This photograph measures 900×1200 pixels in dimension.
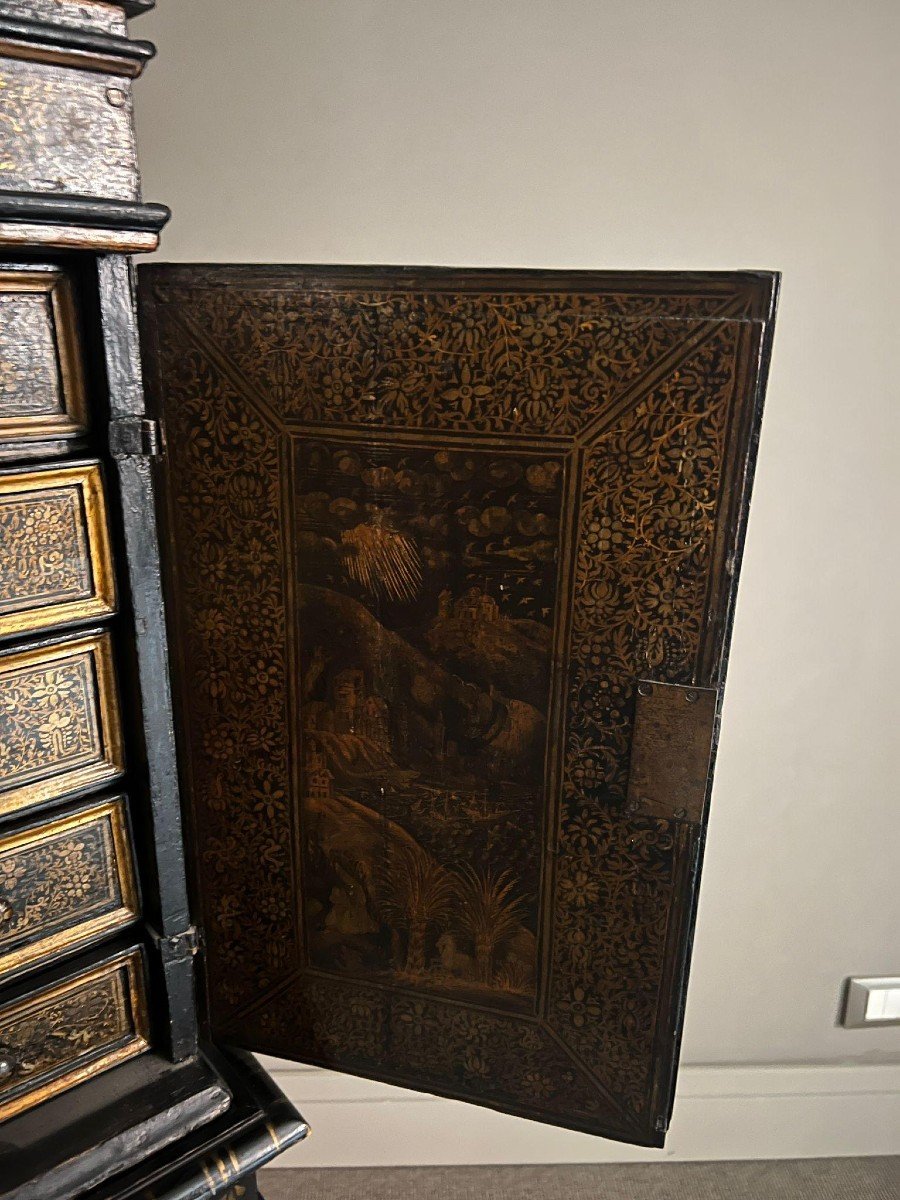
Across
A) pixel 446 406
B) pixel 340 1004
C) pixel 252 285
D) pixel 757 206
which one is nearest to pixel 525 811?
pixel 340 1004

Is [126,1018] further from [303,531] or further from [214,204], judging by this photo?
[214,204]

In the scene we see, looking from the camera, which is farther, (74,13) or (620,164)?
(620,164)

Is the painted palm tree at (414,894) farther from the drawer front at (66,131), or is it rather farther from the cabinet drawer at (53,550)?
the drawer front at (66,131)

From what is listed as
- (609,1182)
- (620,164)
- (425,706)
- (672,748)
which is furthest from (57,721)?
(609,1182)

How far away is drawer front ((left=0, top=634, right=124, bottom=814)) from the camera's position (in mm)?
967

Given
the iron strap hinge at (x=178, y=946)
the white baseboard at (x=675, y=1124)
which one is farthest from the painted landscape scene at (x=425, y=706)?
the white baseboard at (x=675, y=1124)

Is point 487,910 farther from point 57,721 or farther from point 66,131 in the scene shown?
point 66,131

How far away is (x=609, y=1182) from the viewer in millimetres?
1973

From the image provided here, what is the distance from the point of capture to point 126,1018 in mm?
1144

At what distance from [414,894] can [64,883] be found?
0.50 meters

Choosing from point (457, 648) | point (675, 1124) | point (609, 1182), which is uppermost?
point (457, 648)

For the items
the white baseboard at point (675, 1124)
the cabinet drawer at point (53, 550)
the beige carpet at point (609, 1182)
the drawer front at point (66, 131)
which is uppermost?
the drawer front at point (66, 131)

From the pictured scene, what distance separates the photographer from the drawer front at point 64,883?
39.7 inches

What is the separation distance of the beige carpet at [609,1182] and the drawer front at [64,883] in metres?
1.21
